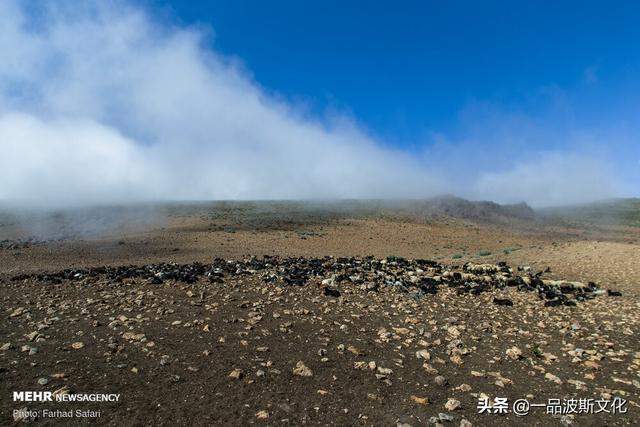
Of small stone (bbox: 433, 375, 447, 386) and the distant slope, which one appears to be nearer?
small stone (bbox: 433, 375, 447, 386)

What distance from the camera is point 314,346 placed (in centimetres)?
816

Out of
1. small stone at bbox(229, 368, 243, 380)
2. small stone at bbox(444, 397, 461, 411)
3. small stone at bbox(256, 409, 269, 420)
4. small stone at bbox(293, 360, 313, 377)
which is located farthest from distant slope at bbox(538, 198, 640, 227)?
small stone at bbox(256, 409, 269, 420)

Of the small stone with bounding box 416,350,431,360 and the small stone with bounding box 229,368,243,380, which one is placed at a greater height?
the small stone with bounding box 229,368,243,380

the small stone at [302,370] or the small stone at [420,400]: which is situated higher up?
the small stone at [302,370]

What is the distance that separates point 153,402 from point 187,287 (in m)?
7.30

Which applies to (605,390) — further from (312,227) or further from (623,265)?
(312,227)

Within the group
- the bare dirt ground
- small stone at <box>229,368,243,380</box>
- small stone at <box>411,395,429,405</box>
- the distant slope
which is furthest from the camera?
the distant slope

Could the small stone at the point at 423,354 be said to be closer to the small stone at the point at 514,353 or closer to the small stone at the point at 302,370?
the small stone at the point at 514,353

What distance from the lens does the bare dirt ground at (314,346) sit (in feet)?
19.2

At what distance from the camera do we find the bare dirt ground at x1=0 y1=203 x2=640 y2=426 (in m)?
5.84

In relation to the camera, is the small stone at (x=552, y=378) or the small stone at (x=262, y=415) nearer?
the small stone at (x=262, y=415)

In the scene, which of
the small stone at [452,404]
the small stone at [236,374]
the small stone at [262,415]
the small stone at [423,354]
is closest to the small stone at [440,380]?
the small stone at [452,404]

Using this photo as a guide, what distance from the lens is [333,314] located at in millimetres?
10391

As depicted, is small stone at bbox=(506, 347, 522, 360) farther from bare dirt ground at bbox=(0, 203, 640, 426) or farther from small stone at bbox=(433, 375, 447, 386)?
small stone at bbox=(433, 375, 447, 386)
